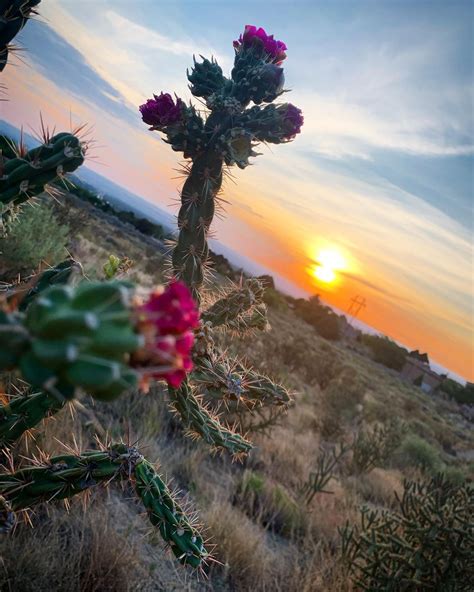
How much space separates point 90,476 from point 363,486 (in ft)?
21.2

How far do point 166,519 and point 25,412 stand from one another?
909 mm

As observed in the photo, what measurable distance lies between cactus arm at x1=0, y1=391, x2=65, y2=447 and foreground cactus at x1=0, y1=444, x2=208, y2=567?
206 millimetres

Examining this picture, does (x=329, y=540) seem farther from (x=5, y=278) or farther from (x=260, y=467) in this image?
(x=5, y=278)

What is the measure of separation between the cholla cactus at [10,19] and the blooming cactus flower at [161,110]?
80 centimetres

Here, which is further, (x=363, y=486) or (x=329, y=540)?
(x=363, y=486)

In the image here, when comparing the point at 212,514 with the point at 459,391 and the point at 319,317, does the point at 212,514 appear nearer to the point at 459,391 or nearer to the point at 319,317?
the point at 319,317

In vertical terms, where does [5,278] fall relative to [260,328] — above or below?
below

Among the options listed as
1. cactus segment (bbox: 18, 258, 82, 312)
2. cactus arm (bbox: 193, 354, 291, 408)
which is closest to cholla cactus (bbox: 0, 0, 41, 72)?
cactus segment (bbox: 18, 258, 82, 312)

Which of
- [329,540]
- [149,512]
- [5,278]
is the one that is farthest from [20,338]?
[5,278]

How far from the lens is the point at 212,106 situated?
2883mm

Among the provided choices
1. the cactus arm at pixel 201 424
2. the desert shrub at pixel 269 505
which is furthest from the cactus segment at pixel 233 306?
the desert shrub at pixel 269 505

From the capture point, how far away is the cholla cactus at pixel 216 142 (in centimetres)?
276

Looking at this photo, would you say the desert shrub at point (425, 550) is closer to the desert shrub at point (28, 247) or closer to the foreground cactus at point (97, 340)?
the foreground cactus at point (97, 340)

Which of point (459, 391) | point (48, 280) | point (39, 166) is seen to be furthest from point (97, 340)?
point (459, 391)
